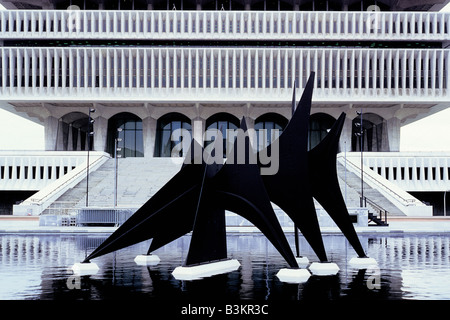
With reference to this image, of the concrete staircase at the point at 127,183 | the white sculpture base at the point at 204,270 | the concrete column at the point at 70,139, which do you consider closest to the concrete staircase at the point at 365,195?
the concrete staircase at the point at 127,183

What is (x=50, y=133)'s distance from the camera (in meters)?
65.3

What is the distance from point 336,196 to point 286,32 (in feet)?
162

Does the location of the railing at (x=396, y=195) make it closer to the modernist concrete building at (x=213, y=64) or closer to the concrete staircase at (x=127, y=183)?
the modernist concrete building at (x=213, y=64)

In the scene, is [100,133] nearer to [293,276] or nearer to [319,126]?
[319,126]

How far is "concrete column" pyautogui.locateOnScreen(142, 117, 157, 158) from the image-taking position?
6506 centimetres

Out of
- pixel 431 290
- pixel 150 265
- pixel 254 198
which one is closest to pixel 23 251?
pixel 150 265

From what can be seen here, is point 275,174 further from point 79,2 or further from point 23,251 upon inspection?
point 79,2

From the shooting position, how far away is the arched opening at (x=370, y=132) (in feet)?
226

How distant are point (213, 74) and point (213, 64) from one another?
1007 mm

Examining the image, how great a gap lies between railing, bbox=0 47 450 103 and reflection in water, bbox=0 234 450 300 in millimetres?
→ 41094

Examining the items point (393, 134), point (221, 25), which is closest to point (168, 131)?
point (221, 25)

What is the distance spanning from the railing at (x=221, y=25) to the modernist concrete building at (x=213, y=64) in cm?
10

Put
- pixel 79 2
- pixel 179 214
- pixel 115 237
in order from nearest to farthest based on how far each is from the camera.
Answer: pixel 115 237, pixel 179 214, pixel 79 2

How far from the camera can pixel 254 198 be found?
1499 centimetres
